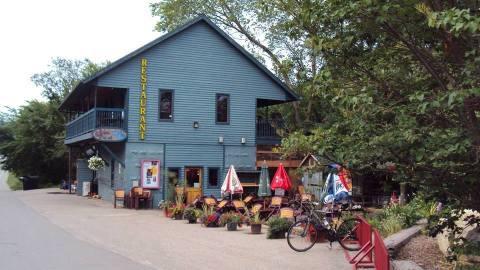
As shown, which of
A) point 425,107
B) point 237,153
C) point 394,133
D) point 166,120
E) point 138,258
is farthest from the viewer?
point 237,153

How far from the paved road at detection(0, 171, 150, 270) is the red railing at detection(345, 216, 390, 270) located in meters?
3.81

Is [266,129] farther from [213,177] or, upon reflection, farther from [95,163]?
[95,163]

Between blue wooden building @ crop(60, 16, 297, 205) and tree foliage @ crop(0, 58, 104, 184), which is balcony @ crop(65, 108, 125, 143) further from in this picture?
tree foliage @ crop(0, 58, 104, 184)

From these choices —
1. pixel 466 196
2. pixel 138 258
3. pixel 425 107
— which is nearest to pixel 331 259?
pixel 138 258

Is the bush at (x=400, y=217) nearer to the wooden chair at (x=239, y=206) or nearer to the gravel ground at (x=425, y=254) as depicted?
the gravel ground at (x=425, y=254)

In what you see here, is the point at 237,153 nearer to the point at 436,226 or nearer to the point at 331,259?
the point at 331,259

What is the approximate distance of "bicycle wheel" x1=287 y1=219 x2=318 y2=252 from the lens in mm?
12570

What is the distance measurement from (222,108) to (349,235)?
54.4ft

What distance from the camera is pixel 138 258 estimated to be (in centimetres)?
1091

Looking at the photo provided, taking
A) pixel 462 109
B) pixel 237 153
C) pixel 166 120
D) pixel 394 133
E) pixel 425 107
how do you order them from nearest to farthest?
pixel 425 107 → pixel 462 109 → pixel 394 133 → pixel 166 120 → pixel 237 153

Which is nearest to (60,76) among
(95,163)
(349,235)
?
(95,163)

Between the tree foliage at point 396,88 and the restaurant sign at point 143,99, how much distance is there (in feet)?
62.9

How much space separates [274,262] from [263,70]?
1906cm

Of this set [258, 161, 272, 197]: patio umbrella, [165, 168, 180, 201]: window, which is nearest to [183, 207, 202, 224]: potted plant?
[258, 161, 272, 197]: patio umbrella
